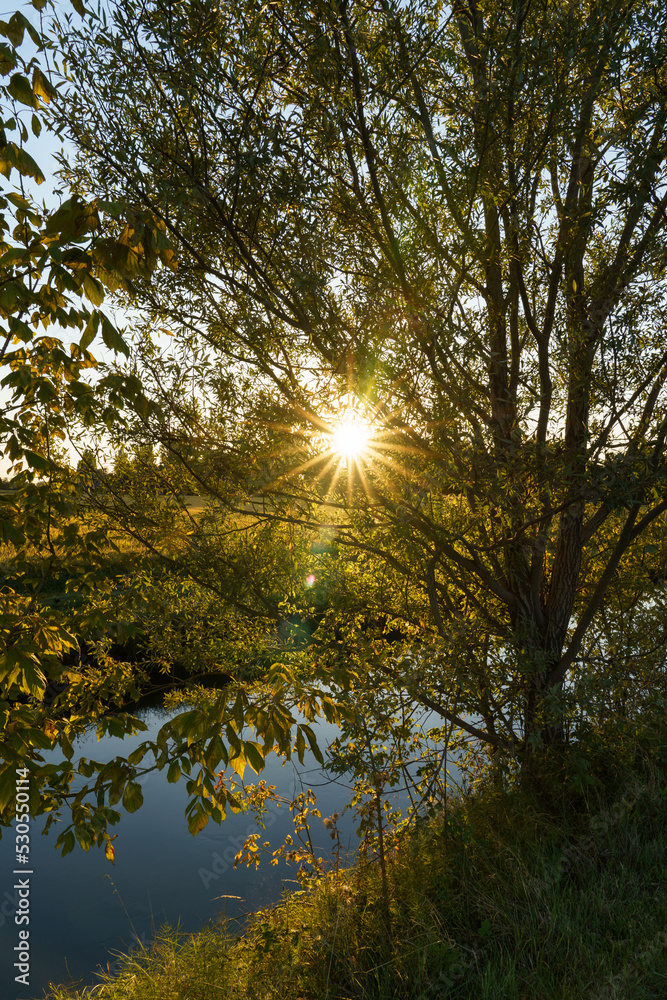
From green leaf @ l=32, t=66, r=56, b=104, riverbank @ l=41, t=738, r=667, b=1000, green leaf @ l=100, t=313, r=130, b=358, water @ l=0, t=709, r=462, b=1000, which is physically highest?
green leaf @ l=32, t=66, r=56, b=104

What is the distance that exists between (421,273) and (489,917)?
4256 millimetres

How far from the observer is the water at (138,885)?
6.50 meters

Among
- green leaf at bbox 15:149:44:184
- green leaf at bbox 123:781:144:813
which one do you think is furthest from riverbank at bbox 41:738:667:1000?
green leaf at bbox 15:149:44:184

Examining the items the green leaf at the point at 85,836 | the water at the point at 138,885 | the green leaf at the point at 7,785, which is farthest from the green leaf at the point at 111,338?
the water at the point at 138,885

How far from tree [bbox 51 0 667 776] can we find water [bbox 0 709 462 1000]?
3.28 metres

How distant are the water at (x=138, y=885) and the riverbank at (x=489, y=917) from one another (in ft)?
3.31

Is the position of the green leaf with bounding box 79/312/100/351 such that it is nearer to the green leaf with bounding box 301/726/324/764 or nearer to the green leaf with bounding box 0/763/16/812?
the green leaf with bounding box 0/763/16/812

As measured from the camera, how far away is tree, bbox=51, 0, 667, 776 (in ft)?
12.7

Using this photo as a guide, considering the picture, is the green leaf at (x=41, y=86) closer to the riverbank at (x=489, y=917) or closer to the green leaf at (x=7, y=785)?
the green leaf at (x=7, y=785)

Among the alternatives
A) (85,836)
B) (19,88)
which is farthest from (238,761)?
(19,88)

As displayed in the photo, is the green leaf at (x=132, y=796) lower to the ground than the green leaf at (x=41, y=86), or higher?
lower

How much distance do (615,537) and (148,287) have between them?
4489mm

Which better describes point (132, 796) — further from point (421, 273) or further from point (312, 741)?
point (421, 273)

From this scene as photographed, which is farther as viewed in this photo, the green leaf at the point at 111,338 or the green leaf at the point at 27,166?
the green leaf at the point at 27,166
